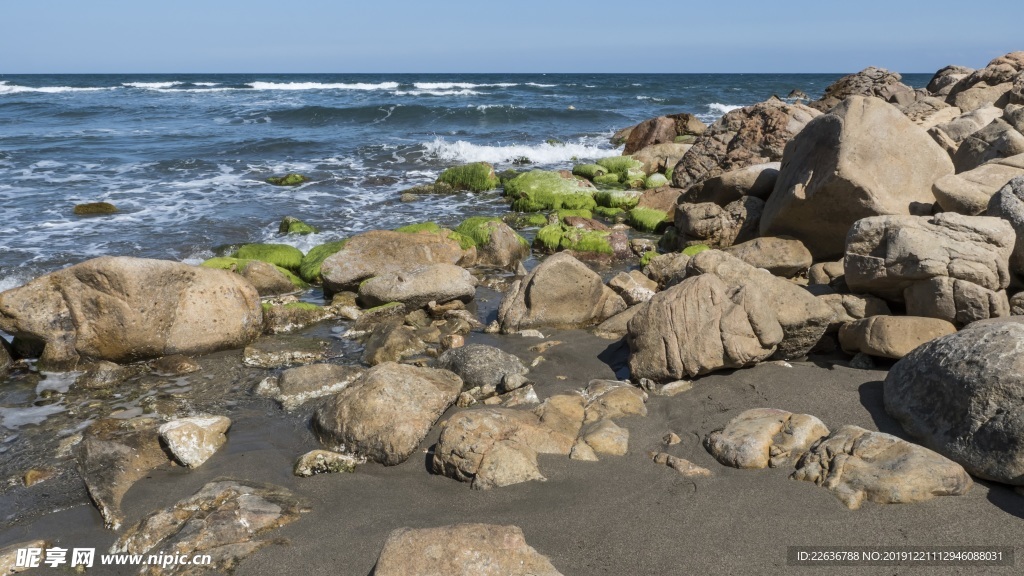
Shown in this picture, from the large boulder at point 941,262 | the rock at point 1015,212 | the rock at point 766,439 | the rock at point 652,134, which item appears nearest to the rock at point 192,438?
the rock at point 766,439

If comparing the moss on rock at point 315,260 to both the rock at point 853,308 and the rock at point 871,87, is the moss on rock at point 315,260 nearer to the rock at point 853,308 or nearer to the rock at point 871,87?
the rock at point 853,308

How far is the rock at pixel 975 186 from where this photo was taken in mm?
6969

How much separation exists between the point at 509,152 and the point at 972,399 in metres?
19.4

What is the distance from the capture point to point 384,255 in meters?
9.68

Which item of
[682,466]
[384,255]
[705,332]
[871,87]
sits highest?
[871,87]

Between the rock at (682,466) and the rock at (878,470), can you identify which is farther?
the rock at (682,466)

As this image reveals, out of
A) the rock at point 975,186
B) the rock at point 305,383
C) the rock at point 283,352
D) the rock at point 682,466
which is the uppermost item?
the rock at point 975,186

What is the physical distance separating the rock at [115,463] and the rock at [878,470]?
14.4ft

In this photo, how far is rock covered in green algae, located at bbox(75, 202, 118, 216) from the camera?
1355 centimetres

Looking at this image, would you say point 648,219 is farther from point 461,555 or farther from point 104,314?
point 461,555

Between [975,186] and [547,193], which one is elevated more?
[975,186]

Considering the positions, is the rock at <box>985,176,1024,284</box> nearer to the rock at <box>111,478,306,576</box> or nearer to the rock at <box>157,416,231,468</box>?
the rock at <box>111,478,306,576</box>

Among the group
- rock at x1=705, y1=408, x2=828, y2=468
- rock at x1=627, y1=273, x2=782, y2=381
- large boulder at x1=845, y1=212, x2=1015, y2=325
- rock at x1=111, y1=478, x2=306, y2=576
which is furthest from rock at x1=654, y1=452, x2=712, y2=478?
large boulder at x1=845, y1=212, x2=1015, y2=325

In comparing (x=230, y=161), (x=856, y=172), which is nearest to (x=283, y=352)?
(x=856, y=172)
